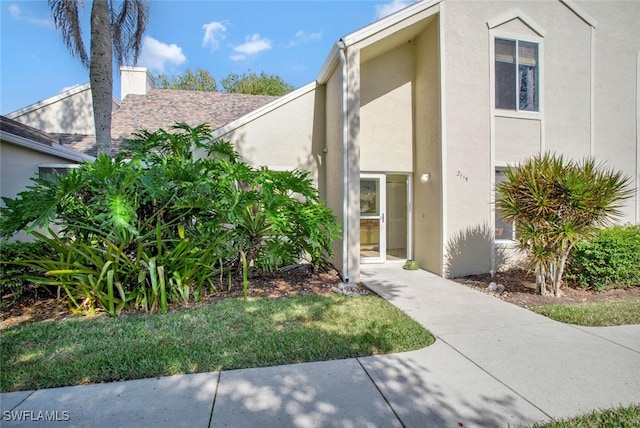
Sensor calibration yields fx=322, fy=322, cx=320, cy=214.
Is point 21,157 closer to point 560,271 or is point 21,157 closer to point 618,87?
point 560,271

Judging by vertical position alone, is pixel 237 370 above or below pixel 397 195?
below

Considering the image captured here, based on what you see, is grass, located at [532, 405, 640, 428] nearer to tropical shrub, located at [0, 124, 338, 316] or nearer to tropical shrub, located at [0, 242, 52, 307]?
tropical shrub, located at [0, 124, 338, 316]

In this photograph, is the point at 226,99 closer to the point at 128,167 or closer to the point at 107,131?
the point at 107,131

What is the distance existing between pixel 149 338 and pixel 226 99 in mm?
11917

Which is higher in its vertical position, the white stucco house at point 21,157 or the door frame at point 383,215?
the white stucco house at point 21,157

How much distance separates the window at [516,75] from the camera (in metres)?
8.39

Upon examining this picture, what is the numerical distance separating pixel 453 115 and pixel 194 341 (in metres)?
7.44

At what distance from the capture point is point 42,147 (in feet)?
28.6

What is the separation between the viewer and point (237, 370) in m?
3.44

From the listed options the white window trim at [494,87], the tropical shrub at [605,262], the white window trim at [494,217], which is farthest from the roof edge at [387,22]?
the tropical shrub at [605,262]

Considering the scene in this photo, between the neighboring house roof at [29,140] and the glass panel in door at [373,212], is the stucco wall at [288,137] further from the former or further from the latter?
the neighboring house roof at [29,140]

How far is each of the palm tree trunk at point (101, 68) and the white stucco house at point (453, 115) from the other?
2.68 meters

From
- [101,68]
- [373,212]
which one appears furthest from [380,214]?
[101,68]

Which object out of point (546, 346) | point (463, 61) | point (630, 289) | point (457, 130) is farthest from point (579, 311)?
point (463, 61)
